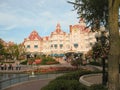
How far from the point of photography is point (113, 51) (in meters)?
8.58

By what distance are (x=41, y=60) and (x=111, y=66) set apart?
48792 mm

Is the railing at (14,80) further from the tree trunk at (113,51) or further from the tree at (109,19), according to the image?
the tree trunk at (113,51)

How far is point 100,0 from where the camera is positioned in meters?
21.4

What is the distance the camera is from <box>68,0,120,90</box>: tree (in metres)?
8.49

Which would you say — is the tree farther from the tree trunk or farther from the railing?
the railing

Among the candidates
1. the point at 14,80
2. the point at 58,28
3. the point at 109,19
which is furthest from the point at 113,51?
the point at 58,28

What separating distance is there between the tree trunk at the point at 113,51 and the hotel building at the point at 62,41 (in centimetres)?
7991

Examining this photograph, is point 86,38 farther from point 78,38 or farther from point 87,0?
point 87,0

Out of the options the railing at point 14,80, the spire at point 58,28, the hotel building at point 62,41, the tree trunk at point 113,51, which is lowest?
the railing at point 14,80

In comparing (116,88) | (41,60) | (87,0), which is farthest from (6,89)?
(41,60)

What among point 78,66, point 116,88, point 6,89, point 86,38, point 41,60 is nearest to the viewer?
point 116,88

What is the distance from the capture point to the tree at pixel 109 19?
8.49 m

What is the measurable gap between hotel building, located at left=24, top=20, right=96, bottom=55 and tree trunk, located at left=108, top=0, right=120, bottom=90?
79.9m

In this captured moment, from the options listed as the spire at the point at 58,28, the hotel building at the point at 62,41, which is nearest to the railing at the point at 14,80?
the hotel building at the point at 62,41
